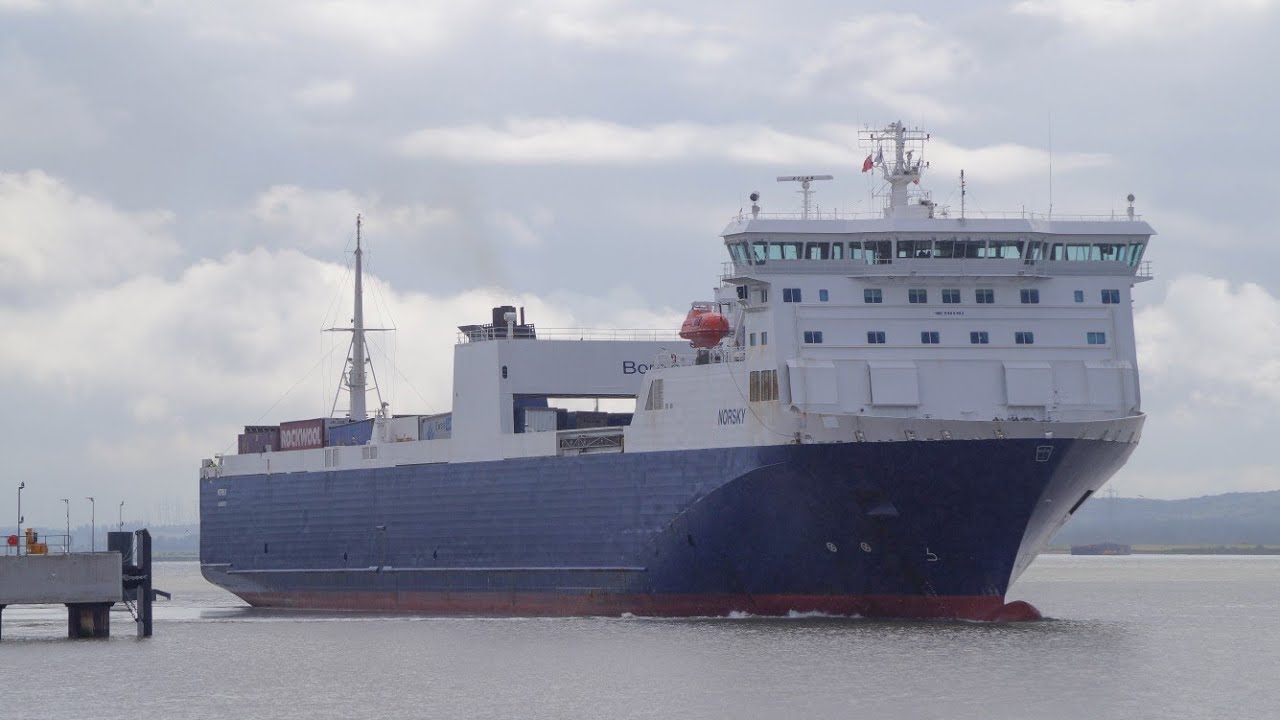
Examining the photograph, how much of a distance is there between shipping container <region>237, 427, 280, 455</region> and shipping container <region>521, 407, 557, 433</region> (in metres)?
15.7

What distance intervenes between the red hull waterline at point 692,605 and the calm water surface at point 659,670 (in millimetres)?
Answer: 452

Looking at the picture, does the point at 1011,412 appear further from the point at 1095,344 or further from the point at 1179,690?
the point at 1179,690

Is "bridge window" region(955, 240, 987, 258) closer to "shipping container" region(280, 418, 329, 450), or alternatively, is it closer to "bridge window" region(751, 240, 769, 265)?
"bridge window" region(751, 240, 769, 265)

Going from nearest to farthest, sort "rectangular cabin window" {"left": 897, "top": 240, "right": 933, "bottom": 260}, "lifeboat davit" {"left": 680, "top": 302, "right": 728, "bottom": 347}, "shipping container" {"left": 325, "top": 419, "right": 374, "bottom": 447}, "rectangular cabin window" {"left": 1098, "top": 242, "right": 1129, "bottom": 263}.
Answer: "rectangular cabin window" {"left": 897, "top": 240, "right": 933, "bottom": 260} → "rectangular cabin window" {"left": 1098, "top": 242, "right": 1129, "bottom": 263} → "lifeboat davit" {"left": 680, "top": 302, "right": 728, "bottom": 347} → "shipping container" {"left": 325, "top": 419, "right": 374, "bottom": 447}

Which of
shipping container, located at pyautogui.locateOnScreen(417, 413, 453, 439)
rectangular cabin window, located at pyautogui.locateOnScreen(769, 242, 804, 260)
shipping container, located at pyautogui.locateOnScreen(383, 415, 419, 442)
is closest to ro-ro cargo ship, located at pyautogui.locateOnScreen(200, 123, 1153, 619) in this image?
rectangular cabin window, located at pyautogui.locateOnScreen(769, 242, 804, 260)

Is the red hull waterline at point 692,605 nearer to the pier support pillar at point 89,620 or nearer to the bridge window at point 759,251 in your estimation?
the bridge window at point 759,251

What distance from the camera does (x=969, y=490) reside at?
43.6 meters

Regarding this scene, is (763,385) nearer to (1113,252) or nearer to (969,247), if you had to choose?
(969,247)

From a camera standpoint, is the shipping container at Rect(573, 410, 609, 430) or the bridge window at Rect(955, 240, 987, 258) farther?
the shipping container at Rect(573, 410, 609, 430)

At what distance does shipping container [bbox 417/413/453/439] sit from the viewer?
189ft

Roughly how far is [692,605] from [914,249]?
34.4 ft

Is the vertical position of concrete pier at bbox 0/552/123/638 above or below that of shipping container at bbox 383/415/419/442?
below

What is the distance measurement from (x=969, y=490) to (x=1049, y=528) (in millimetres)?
3973

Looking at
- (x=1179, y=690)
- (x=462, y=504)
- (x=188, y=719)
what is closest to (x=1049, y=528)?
(x=1179, y=690)
